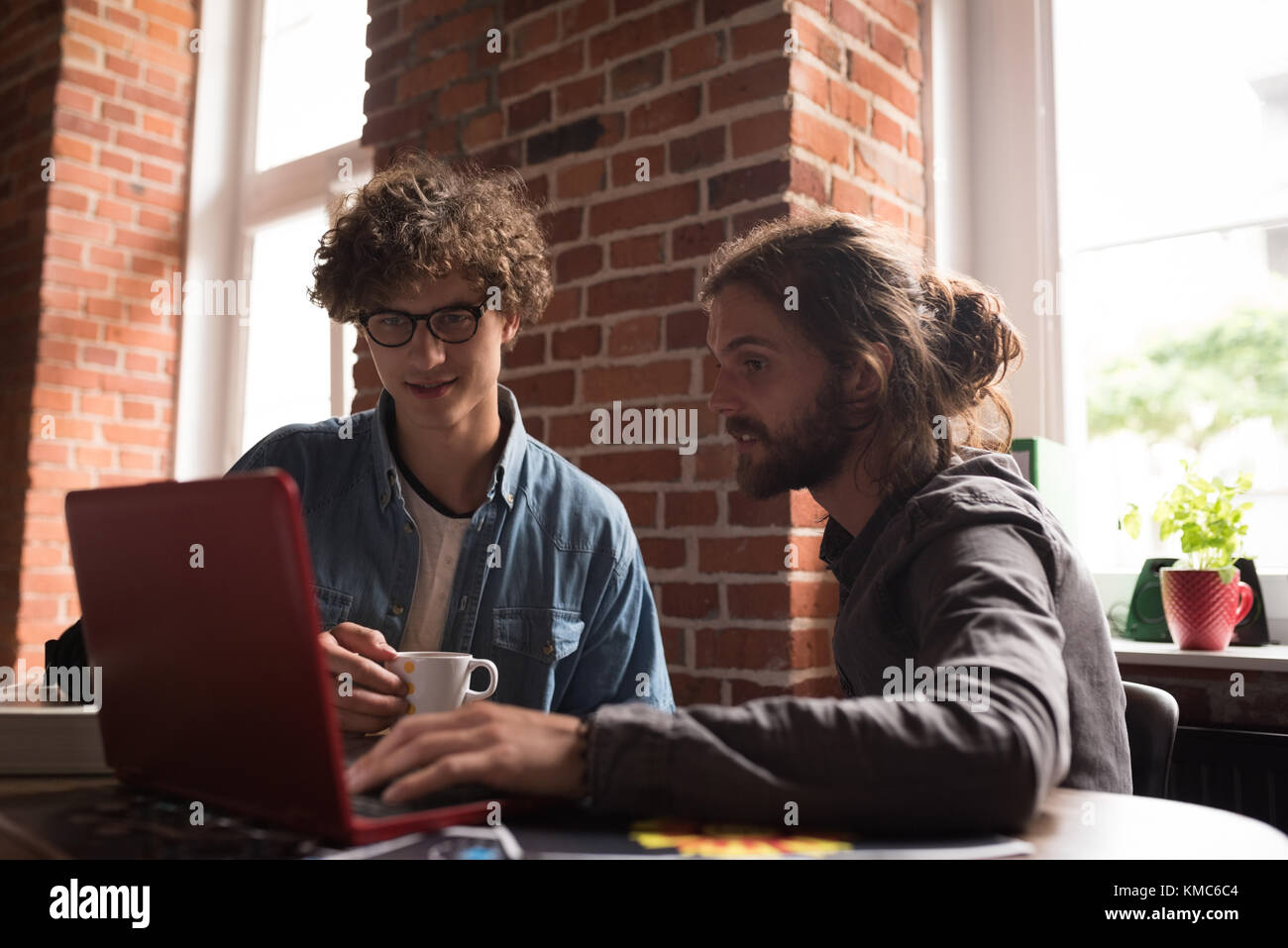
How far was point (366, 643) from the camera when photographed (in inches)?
41.1

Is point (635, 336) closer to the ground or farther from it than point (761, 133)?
closer to the ground

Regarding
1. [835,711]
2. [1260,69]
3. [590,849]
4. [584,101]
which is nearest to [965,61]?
[1260,69]

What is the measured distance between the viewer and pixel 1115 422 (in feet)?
6.98

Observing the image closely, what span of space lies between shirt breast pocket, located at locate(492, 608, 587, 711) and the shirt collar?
7.3 inches

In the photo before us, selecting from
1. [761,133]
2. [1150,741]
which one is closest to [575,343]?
[761,133]

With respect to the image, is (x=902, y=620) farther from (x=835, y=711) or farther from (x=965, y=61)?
(x=965, y=61)

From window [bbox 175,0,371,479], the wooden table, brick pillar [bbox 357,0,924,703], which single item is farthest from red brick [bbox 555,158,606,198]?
the wooden table

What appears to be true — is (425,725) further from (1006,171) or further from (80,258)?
(80,258)

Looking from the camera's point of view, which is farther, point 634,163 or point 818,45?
point 634,163

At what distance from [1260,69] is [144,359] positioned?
332 centimetres

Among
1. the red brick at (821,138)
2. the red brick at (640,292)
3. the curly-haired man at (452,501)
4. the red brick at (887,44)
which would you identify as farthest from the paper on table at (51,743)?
the red brick at (887,44)

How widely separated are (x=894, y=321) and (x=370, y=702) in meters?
0.76

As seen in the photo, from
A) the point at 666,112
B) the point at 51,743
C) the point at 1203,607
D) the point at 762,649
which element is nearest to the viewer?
the point at 51,743

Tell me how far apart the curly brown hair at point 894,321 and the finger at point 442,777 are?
0.67m
